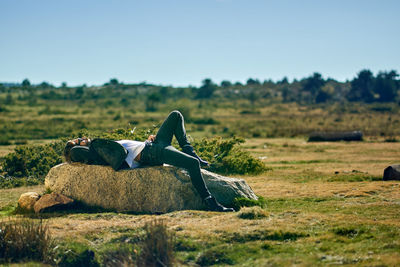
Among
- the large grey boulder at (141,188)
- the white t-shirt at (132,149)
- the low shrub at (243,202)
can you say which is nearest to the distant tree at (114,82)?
the large grey boulder at (141,188)

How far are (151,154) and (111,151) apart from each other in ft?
2.53

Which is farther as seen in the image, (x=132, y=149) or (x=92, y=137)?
(x=92, y=137)

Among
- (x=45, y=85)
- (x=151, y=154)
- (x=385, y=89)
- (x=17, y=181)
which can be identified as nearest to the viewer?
(x=151, y=154)

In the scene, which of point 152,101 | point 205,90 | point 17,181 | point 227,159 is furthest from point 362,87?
point 17,181

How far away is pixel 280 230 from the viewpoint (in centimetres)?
770

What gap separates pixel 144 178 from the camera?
9.61 m

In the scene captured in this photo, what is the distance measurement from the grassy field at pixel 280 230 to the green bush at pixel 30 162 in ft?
12.8

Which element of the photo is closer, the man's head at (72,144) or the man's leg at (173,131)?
the man's leg at (173,131)

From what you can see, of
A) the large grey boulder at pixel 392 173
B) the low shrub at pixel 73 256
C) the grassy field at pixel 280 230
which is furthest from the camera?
the large grey boulder at pixel 392 173

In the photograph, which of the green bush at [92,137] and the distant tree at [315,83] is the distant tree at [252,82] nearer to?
the distant tree at [315,83]

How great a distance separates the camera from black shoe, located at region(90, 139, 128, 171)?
30.5 feet

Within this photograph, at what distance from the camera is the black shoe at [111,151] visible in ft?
30.5

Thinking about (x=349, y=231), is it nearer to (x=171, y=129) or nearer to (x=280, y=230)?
(x=280, y=230)

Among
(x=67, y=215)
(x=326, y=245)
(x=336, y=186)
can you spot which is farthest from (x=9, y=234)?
(x=336, y=186)
